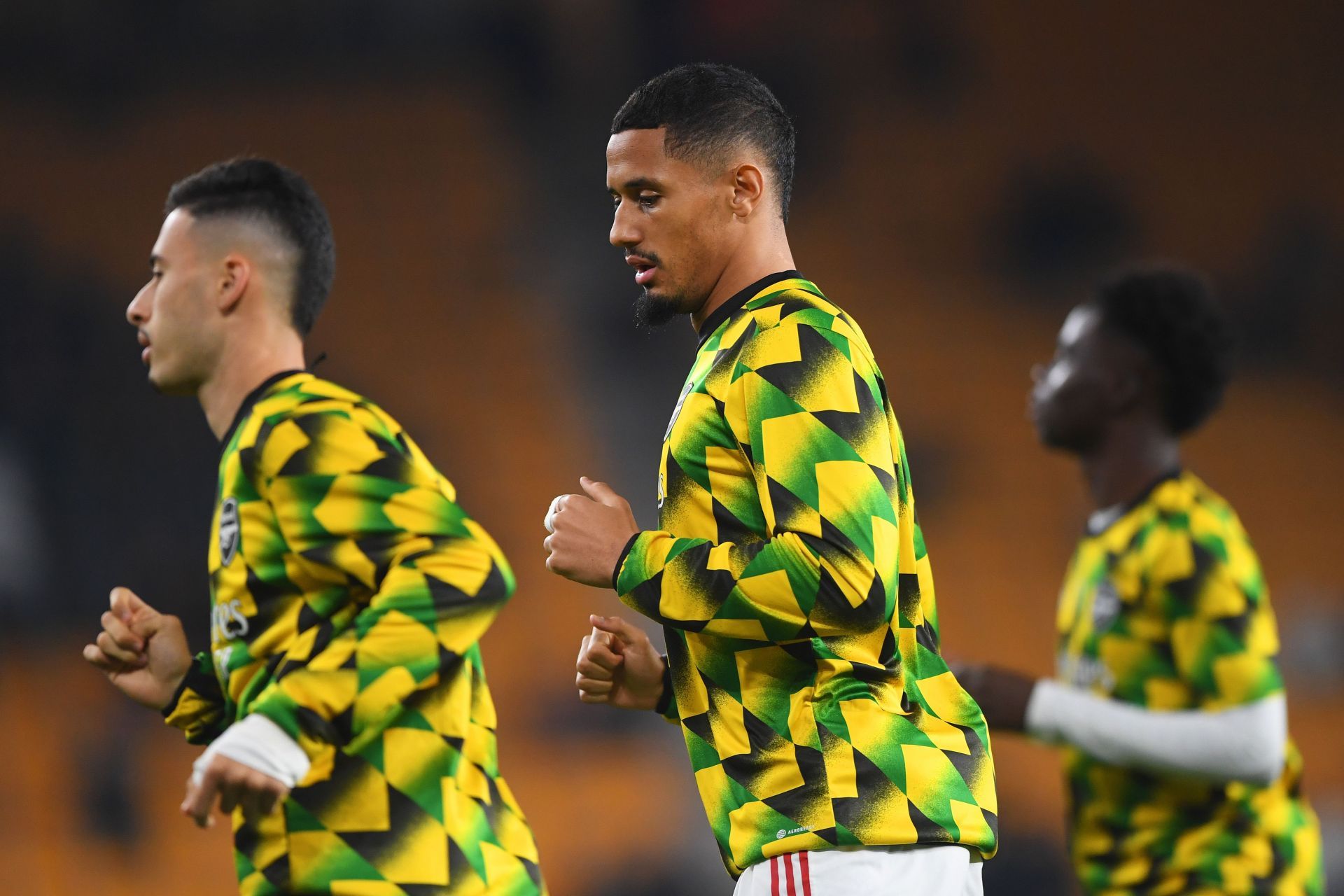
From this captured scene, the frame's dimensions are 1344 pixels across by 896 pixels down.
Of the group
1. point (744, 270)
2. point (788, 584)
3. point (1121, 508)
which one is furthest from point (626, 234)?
point (1121, 508)

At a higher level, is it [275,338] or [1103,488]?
[275,338]

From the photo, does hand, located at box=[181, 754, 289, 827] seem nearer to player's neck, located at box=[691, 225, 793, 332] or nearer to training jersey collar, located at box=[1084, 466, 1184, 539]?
player's neck, located at box=[691, 225, 793, 332]

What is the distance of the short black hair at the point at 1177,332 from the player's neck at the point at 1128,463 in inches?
5.1

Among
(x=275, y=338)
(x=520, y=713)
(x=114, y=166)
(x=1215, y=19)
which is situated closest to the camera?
(x=275, y=338)

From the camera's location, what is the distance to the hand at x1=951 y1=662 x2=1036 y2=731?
356 cm

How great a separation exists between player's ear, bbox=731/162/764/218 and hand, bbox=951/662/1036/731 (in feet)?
5.39

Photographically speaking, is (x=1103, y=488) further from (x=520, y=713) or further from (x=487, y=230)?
(x=487, y=230)

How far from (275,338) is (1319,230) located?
6.83 m

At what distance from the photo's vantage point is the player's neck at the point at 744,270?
89.0 inches

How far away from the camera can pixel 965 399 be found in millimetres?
7668

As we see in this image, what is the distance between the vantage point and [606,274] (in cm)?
758

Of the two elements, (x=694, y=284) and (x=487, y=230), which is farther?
(x=487, y=230)

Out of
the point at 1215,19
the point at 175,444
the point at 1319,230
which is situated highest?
the point at 1215,19

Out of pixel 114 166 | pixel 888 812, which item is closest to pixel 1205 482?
pixel 114 166
